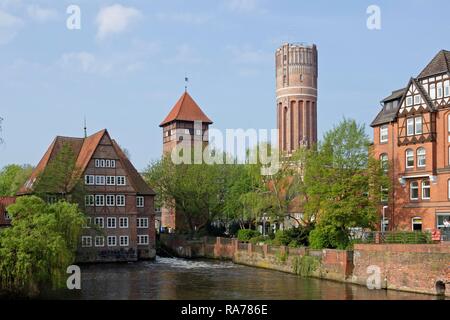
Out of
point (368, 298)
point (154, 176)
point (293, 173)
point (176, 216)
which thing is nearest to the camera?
point (368, 298)

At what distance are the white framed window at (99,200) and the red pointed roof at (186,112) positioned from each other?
25.9m

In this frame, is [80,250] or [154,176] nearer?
[80,250]

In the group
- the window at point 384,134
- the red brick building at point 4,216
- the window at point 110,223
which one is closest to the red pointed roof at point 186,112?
the window at point 110,223

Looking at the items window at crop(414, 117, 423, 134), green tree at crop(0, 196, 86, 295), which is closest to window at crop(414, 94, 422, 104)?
window at crop(414, 117, 423, 134)

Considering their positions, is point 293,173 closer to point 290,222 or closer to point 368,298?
point 290,222

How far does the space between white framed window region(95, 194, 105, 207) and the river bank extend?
14.4 metres

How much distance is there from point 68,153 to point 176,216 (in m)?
23.0

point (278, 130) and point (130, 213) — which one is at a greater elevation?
point (278, 130)

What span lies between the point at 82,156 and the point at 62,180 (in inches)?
241

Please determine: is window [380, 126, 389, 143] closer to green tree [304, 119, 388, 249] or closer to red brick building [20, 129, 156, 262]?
green tree [304, 119, 388, 249]

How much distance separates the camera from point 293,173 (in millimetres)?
57531

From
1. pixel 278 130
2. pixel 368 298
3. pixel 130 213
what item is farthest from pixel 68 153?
pixel 278 130

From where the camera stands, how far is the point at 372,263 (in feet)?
125

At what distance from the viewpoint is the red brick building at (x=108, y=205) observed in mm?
59269
